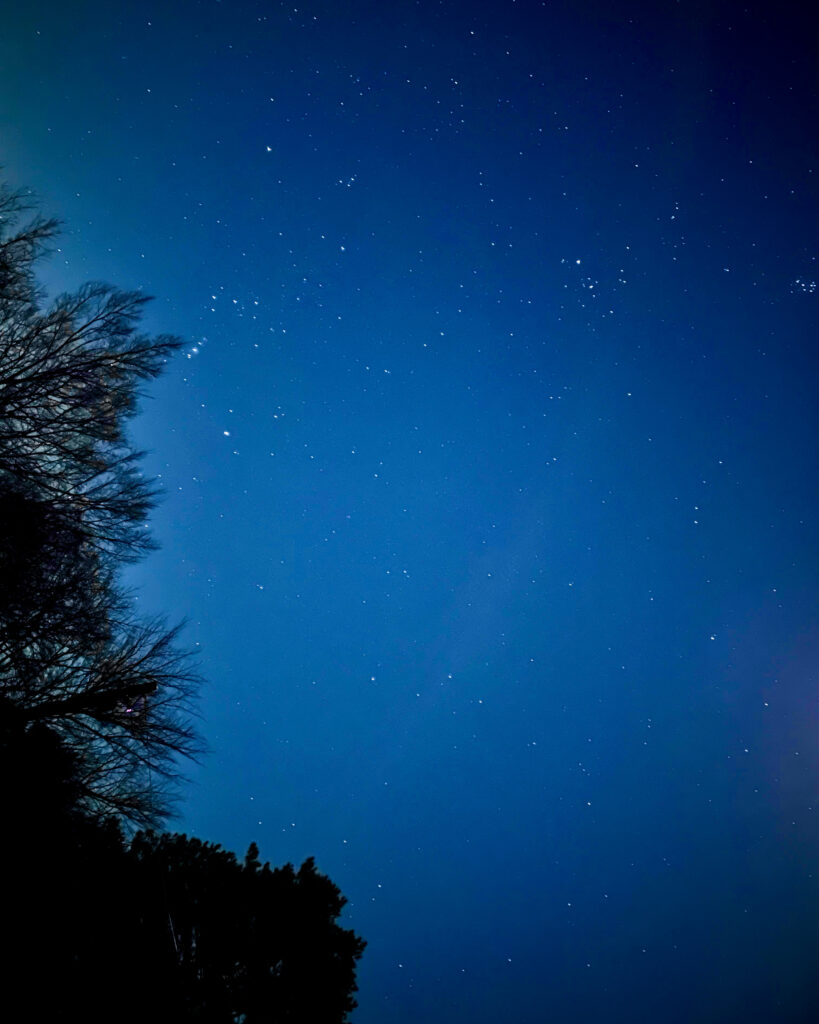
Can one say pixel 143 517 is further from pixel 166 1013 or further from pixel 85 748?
pixel 166 1013

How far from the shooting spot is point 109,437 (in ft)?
13.9

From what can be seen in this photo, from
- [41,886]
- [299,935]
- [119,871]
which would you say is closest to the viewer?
[41,886]

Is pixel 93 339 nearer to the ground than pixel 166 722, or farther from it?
farther from it

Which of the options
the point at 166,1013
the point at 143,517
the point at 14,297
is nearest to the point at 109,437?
the point at 143,517

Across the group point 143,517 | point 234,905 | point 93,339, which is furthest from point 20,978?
point 93,339

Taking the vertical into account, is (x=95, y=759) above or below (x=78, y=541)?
below

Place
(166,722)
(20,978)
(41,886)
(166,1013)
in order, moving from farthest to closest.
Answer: (166,722)
(166,1013)
(41,886)
(20,978)

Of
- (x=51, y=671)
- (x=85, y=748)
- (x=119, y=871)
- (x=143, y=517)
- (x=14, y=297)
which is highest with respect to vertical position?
(x=14, y=297)

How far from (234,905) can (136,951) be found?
81cm

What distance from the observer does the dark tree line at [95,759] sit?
344 cm

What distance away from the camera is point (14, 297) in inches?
148

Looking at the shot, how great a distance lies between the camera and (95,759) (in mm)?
4066

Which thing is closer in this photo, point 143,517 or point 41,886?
point 41,886

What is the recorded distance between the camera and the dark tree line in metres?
3.44
